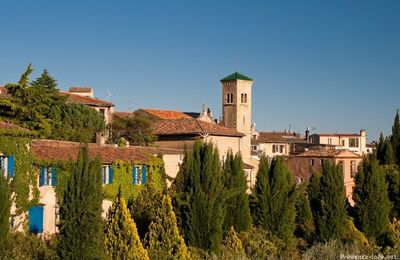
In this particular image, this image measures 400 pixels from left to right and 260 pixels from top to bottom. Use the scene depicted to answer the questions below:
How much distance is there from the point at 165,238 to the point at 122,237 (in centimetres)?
232

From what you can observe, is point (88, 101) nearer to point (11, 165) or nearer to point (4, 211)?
point (11, 165)

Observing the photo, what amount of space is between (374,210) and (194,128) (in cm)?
1774

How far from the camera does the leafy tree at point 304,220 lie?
35.4m

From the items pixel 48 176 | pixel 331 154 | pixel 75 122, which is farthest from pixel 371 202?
pixel 331 154

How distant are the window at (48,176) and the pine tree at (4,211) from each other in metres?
6.54

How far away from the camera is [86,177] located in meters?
21.8

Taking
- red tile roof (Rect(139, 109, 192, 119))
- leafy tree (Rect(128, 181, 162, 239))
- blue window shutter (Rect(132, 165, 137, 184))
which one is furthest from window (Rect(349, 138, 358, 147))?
leafy tree (Rect(128, 181, 162, 239))

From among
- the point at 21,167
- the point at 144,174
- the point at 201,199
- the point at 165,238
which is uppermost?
the point at 21,167

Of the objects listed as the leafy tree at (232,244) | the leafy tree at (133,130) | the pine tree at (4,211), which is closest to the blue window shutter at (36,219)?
the pine tree at (4,211)

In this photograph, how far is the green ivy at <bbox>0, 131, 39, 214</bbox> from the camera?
27708mm

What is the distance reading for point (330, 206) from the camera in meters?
34.2

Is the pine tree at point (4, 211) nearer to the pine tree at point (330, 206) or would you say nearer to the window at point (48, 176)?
the window at point (48, 176)

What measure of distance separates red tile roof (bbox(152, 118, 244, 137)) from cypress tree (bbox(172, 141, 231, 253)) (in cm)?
2089

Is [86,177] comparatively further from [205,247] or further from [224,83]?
[224,83]
